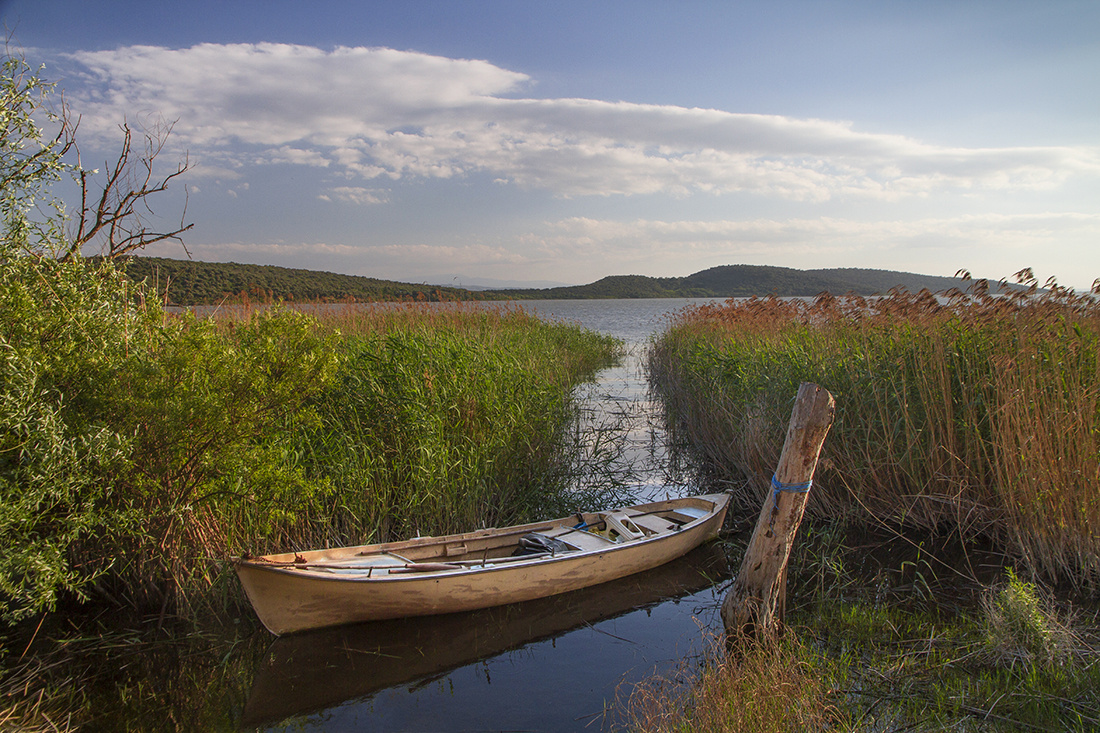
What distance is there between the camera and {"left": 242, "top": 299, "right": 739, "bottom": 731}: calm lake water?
4.52 metres

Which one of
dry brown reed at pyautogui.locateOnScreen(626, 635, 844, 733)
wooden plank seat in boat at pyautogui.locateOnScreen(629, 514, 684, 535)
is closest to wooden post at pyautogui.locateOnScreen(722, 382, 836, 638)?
dry brown reed at pyautogui.locateOnScreen(626, 635, 844, 733)

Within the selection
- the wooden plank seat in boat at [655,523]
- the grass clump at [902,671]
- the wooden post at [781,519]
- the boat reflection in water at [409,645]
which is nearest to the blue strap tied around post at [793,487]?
the wooden post at [781,519]

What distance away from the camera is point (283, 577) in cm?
500

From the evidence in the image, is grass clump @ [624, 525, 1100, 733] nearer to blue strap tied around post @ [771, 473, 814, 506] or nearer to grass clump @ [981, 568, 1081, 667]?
grass clump @ [981, 568, 1081, 667]

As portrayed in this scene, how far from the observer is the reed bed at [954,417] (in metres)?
5.46

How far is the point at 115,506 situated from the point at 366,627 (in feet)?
7.37

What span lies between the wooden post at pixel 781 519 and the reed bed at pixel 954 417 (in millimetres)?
2121

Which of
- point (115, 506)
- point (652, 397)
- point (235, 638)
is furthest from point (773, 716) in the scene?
point (652, 397)

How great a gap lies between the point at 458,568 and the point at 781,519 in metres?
2.80

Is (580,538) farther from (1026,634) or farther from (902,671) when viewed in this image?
(1026,634)

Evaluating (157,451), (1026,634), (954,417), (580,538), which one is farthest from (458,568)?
(954,417)

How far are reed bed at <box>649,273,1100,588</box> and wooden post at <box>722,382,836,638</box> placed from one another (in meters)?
2.12

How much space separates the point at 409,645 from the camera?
542 centimetres

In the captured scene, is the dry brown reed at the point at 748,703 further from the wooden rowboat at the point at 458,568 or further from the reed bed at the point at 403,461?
the reed bed at the point at 403,461
